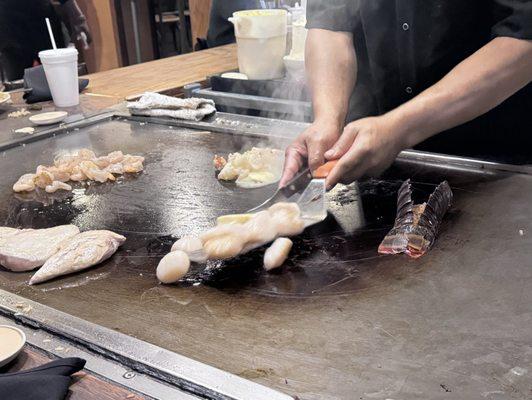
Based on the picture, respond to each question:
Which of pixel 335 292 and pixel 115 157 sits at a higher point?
pixel 115 157

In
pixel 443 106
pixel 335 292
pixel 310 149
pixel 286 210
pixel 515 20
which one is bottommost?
pixel 335 292

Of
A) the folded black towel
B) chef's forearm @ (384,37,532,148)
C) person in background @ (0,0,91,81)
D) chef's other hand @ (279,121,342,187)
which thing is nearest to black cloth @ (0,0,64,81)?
person in background @ (0,0,91,81)

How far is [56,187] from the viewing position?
7.19ft

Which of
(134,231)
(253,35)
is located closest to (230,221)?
(134,231)

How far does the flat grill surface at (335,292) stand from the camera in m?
1.12

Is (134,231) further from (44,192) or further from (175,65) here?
(175,65)

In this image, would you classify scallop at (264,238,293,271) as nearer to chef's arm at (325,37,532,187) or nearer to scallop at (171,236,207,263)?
scallop at (171,236,207,263)

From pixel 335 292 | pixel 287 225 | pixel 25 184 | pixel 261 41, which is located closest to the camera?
pixel 335 292

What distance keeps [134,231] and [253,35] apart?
1931mm

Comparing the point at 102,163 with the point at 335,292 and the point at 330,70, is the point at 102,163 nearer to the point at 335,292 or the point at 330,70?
the point at 330,70

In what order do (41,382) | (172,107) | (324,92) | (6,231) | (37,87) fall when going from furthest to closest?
(37,87), (172,107), (324,92), (6,231), (41,382)

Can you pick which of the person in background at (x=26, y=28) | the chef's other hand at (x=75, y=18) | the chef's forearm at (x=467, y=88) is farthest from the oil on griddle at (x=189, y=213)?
the person in background at (x=26, y=28)

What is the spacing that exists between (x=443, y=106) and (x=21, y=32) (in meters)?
5.07

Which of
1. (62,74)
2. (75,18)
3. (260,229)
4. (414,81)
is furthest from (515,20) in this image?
(75,18)
